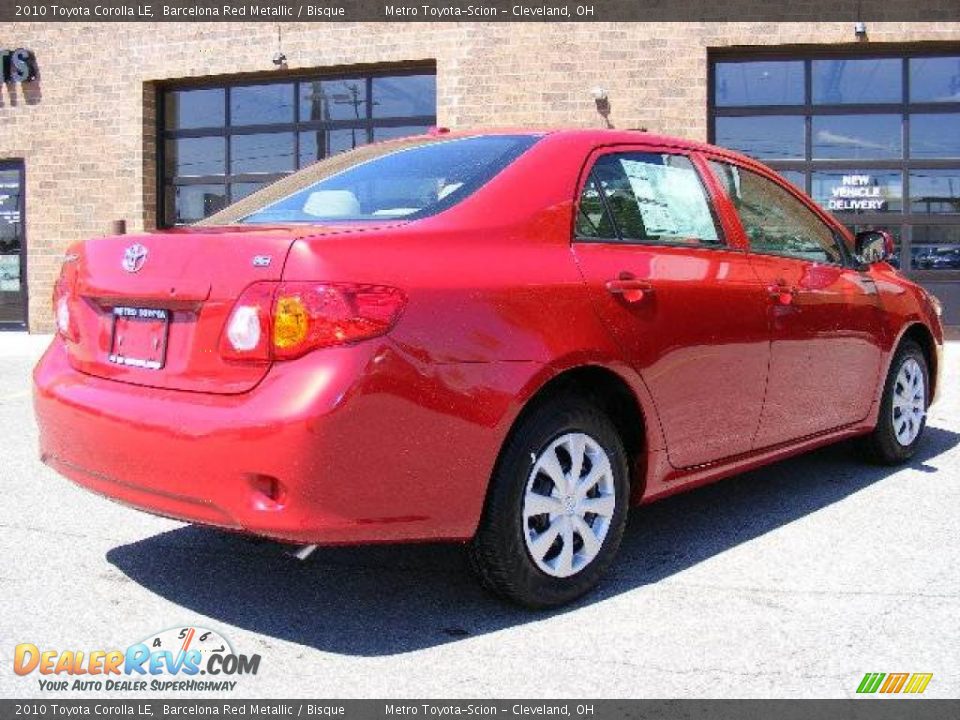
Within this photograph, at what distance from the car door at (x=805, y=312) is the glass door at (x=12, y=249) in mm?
13246

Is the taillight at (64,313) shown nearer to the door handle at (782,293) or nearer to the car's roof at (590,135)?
the car's roof at (590,135)

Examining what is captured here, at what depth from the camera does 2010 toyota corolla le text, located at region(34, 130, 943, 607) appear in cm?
279

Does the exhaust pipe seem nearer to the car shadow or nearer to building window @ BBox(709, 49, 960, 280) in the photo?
the car shadow

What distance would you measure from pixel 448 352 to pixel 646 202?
129 centimetres

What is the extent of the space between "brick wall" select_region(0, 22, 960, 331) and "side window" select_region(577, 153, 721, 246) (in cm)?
867

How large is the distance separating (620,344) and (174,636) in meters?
1.66

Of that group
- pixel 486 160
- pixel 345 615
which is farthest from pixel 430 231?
pixel 345 615

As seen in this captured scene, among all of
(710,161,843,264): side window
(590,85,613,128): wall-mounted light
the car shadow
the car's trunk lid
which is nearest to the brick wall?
(590,85,613,128): wall-mounted light

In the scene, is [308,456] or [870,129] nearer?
[308,456]

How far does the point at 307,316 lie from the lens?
2773 millimetres

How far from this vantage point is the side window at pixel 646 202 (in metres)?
3.59

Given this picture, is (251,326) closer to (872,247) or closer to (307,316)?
(307,316)

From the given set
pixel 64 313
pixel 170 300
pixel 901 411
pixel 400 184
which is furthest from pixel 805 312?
pixel 64 313

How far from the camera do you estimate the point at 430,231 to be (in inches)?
120
